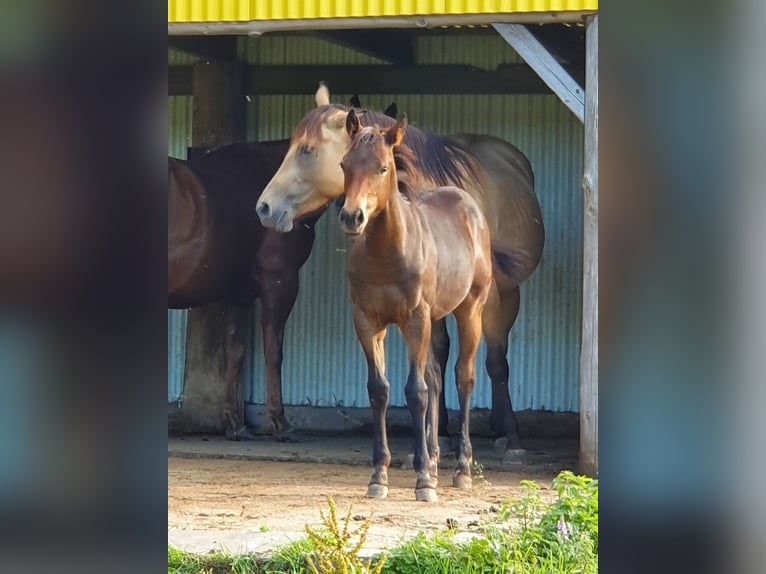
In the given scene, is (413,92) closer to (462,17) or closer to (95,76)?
(462,17)

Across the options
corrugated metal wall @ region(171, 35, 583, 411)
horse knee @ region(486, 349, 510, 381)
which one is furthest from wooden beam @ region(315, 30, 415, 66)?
horse knee @ region(486, 349, 510, 381)

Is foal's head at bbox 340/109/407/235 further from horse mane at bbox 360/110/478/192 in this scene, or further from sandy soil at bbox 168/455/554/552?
sandy soil at bbox 168/455/554/552

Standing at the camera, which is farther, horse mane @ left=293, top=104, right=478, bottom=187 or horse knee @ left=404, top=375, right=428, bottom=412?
horse mane @ left=293, top=104, right=478, bottom=187

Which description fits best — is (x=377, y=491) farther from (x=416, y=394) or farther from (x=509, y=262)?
(x=509, y=262)

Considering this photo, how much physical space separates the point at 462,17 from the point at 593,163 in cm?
128

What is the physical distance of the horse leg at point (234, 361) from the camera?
32.1 ft

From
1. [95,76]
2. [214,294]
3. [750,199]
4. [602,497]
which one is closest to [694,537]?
[602,497]

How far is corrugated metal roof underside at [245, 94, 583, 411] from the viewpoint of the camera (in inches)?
395

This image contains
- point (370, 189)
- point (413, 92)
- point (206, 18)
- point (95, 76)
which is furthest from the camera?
point (413, 92)

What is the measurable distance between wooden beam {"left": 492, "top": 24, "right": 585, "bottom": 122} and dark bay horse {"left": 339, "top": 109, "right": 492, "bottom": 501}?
3.11 ft

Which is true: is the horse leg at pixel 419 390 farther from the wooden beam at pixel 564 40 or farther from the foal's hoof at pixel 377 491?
the wooden beam at pixel 564 40

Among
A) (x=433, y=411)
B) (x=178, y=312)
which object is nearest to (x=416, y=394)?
(x=433, y=411)

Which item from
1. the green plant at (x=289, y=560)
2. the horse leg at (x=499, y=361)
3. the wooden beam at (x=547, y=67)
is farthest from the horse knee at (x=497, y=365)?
the green plant at (x=289, y=560)

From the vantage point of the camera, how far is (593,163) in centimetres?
727
